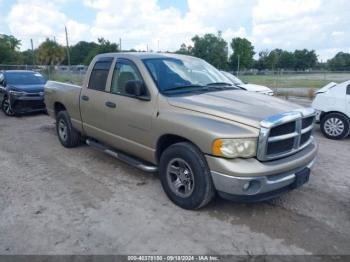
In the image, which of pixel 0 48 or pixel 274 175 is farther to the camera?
pixel 0 48

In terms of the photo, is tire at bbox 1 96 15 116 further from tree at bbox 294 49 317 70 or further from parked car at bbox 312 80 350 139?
tree at bbox 294 49 317 70

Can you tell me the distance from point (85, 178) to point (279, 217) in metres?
2.90

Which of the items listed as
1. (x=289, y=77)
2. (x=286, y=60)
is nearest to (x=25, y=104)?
(x=289, y=77)

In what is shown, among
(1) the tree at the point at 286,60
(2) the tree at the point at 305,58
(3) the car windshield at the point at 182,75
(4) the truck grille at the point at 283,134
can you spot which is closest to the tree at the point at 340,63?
(2) the tree at the point at 305,58

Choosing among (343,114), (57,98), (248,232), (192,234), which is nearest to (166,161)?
(192,234)

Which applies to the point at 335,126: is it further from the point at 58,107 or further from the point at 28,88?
the point at 28,88

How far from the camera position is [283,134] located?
356 cm

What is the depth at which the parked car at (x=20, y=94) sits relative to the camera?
34.4 feet

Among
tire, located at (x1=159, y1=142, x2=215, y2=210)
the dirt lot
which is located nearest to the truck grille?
tire, located at (x1=159, y1=142, x2=215, y2=210)

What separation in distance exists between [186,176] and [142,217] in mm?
709

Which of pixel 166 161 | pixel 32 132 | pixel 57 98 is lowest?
pixel 32 132

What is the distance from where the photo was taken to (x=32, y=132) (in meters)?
8.34

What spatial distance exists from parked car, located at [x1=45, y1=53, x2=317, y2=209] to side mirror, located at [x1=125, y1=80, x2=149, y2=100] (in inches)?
0.5

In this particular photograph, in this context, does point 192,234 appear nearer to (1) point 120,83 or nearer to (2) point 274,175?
(2) point 274,175
